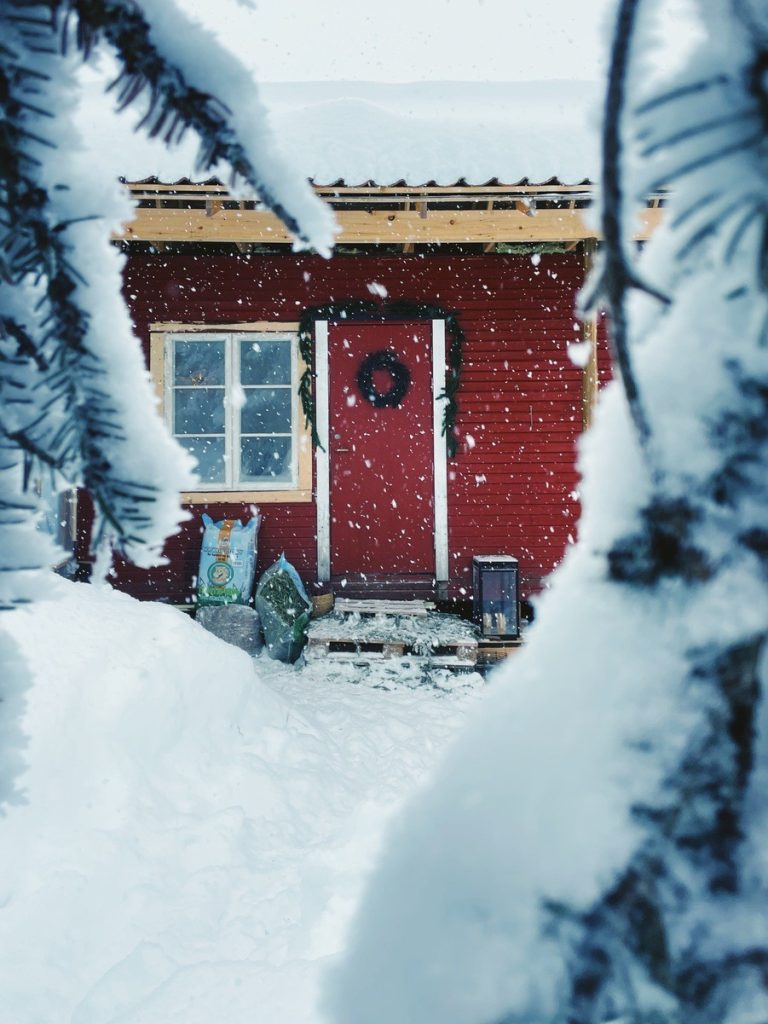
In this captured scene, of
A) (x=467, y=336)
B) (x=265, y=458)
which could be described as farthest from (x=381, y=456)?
(x=467, y=336)

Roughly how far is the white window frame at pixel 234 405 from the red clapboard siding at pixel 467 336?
121mm

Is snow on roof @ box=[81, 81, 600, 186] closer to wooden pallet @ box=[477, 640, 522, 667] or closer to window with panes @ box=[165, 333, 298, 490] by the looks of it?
window with panes @ box=[165, 333, 298, 490]

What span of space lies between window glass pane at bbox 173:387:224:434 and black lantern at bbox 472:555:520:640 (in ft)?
10.8

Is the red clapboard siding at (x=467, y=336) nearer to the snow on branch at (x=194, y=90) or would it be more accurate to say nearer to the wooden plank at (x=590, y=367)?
the wooden plank at (x=590, y=367)

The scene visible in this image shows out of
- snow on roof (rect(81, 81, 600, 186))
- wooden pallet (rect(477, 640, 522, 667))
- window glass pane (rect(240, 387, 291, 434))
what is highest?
snow on roof (rect(81, 81, 600, 186))

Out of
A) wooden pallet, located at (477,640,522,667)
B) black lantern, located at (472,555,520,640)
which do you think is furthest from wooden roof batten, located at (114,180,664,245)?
wooden pallet, located at (477,640,522,667)

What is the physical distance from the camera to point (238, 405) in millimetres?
7184

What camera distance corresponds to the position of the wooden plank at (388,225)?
571 cm

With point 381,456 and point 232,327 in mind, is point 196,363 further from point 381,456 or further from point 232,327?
point 381,456

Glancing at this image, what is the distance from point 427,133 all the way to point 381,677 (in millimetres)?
5345

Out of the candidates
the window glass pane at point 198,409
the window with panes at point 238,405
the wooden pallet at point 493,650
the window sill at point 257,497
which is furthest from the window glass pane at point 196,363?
the wooden pallet at point 493,650

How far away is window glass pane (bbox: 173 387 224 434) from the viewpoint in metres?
7.27

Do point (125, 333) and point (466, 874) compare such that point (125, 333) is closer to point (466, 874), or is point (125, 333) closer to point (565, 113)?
point (466, 874)

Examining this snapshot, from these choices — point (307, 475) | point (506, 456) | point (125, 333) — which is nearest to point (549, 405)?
point (506, 456)
